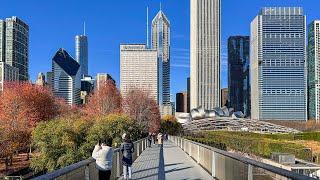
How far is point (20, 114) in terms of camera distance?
225 ft

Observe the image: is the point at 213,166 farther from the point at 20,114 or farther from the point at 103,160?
the point at 20,114

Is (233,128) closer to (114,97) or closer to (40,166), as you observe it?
(114,97)

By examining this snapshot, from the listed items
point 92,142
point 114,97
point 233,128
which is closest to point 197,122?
point 233,128

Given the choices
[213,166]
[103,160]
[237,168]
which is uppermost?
[103,160]

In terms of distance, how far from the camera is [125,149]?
19391 mm

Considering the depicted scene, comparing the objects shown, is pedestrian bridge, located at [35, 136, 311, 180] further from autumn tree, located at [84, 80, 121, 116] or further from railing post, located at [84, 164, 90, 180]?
autumn tree, located at [84, 80, 121, 116]

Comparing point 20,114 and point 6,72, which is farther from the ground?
point 6,72

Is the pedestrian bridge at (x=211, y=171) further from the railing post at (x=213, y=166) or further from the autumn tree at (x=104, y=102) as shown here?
the autumn tree at (x=104, y=102)

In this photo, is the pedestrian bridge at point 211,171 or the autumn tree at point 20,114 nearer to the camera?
the pedestrian bridge at point 211,171

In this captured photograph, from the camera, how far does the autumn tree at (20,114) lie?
208ft

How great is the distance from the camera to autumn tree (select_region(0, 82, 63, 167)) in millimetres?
63312

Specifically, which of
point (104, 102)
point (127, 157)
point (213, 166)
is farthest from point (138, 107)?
point (127, 157)

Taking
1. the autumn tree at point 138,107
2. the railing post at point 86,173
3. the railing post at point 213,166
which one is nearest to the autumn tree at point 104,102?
the autumn tree at point 138,107

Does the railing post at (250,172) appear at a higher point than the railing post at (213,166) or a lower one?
higher
